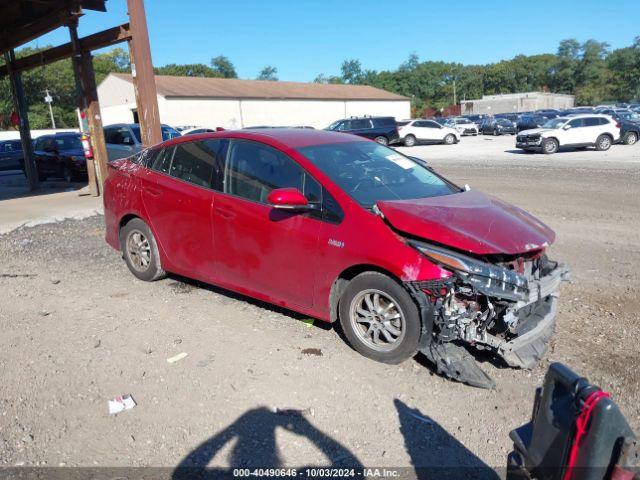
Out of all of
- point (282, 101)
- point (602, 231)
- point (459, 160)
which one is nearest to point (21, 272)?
point (602, 231)

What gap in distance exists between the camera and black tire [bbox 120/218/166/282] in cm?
560

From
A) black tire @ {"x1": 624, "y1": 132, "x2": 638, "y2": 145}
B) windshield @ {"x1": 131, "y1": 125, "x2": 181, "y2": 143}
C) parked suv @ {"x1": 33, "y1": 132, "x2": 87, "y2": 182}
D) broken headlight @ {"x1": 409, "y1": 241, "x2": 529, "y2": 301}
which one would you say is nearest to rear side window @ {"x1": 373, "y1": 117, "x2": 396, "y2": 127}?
black tire @ {"x1": 624, "y1": 132, "x2": 638, "y2": 145}

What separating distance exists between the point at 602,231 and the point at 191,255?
20.2 ft

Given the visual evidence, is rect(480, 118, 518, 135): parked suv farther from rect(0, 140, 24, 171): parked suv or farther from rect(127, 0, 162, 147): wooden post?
rect(127, 0, 162, 147): wooden post

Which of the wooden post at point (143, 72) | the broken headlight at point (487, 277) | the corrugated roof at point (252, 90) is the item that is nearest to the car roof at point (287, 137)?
the broken headlight at point (487, 277)

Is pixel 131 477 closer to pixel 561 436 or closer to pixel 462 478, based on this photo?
pixel 462 478

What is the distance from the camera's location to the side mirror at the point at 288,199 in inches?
157

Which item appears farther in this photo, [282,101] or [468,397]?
[282,101]

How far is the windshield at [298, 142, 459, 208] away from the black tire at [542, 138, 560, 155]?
63.0 ft

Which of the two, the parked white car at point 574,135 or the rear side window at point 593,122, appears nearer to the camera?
the parked white car at point 574,135

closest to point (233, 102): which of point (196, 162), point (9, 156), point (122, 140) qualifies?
point (9, 156)

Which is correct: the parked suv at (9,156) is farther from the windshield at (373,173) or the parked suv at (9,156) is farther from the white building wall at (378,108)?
the white building wall at (378,108)

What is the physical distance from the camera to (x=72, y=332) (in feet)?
15.1

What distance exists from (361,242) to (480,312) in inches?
37.4
